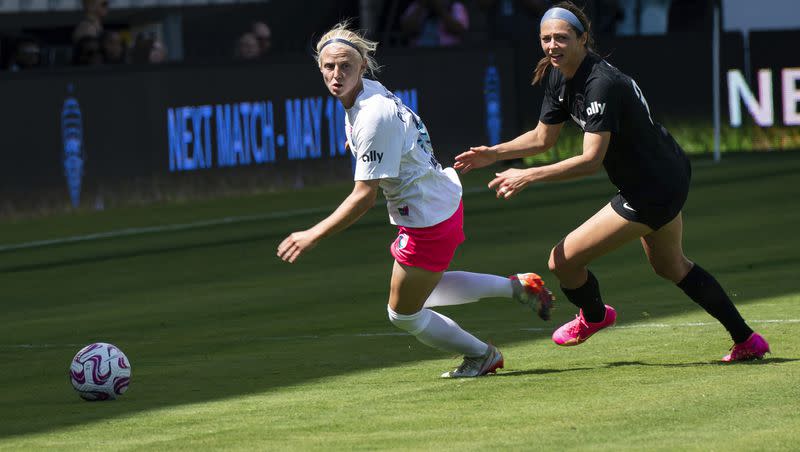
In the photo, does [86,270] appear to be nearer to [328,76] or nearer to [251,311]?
[251,311]

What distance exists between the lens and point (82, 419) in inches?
324

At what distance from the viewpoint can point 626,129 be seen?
8648 mm

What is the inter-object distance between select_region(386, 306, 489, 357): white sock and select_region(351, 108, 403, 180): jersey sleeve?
2.75 feet

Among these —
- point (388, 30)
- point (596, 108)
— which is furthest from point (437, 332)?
point (388, 30)

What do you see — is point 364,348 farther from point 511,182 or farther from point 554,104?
point 511,182

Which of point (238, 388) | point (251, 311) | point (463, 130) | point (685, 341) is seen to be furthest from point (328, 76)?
point (463, 130)

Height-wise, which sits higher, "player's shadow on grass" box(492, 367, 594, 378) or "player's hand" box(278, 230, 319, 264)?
"player's hand" box(278, 230, 319, 264)

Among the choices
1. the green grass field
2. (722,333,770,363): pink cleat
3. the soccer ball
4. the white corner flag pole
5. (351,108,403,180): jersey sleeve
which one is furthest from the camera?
the white corner flag pole

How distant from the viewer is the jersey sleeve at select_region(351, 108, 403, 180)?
828 cm

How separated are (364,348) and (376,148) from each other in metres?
2.29

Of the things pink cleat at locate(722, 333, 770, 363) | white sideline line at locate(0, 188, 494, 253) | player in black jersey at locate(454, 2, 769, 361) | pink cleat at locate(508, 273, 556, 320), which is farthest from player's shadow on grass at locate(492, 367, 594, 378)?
white sideline line at locate(0, 188, 494, 253)

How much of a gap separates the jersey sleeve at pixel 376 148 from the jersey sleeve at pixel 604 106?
3.22 ft

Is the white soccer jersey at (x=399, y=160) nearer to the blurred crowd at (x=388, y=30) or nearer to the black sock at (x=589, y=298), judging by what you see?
the black sock at (x=589, y=298)

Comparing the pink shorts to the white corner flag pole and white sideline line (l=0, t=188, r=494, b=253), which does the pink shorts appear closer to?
white sideline line (l=0, t=188, r=494, b=253)
